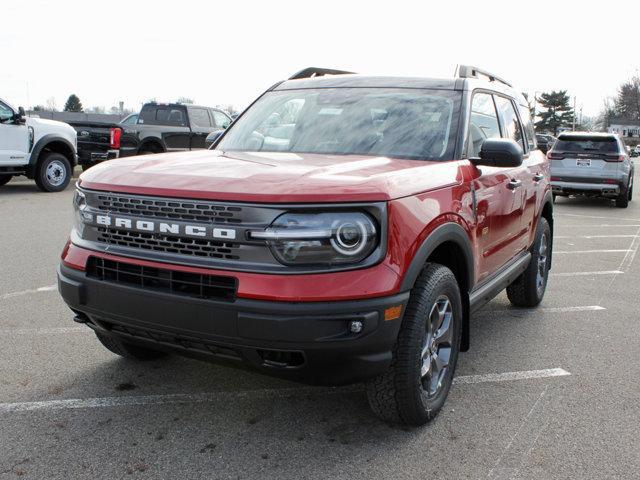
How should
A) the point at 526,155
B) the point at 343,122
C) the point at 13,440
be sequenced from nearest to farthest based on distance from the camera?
the point at 13,440, the point at 343,122, the point at 526,155

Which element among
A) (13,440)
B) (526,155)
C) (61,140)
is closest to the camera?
(13,440)

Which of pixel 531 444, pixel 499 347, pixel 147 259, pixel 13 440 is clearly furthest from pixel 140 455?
pixel 499 347

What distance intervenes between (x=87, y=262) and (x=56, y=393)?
3.25 feet

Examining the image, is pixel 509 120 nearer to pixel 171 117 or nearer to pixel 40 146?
pixel 40 146

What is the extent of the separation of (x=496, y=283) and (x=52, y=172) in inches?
480

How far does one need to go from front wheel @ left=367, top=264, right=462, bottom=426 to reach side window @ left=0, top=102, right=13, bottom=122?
12082 mm

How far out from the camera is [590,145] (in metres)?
15.4

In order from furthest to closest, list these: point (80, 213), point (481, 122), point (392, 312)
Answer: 1. point (481, 122)
2. point (80, 213)
3. point (392, 312)

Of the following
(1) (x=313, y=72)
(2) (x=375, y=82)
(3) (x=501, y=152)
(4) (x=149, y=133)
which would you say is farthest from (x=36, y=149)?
(3) (x=501, y=152)

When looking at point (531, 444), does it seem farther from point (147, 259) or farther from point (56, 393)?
point (56, 393)

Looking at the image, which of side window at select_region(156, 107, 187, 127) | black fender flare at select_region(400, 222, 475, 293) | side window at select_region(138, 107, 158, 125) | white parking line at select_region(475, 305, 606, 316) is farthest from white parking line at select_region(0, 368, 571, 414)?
side window at select_region(138, 107, 158, 125)

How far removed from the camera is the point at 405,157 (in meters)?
3.75

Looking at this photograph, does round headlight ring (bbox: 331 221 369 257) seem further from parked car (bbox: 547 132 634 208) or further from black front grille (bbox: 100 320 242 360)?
parked car (bbox: 547 132 634 208)

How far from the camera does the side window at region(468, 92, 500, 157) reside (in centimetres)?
410
